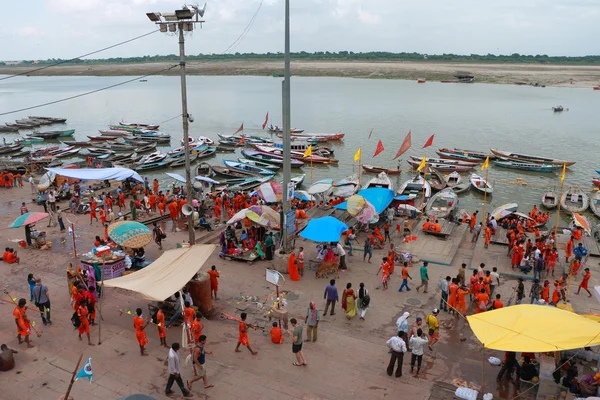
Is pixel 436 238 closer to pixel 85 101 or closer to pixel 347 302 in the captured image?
pixel 347 302

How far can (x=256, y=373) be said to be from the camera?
31.0 feet

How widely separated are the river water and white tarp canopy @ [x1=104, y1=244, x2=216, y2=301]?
70.5 feet

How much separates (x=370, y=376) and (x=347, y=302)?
260 centimetres

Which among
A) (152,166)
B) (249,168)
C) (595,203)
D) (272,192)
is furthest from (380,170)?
(272,192)

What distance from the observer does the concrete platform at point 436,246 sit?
16.9 metres

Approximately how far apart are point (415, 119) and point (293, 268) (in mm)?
56851

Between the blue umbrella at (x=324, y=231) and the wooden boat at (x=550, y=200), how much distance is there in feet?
61.5

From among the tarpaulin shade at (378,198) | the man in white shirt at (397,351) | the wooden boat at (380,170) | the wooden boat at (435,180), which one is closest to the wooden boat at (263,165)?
the wooden boat at (380,170)

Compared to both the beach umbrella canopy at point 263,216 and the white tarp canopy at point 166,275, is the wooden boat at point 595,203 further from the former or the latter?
the white tarp canopy at point 166,275

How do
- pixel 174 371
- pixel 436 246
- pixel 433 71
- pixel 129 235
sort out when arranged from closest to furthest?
pixel 174 371 < pixel 129 235 < pixel 436 246 < pixel 433 71

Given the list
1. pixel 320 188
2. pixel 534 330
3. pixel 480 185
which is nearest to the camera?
pixel 534 330

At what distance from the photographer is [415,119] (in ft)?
219

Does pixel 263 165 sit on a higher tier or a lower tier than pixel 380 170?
higher

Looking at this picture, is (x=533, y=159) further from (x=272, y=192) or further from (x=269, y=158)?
(x=272, y=192)
